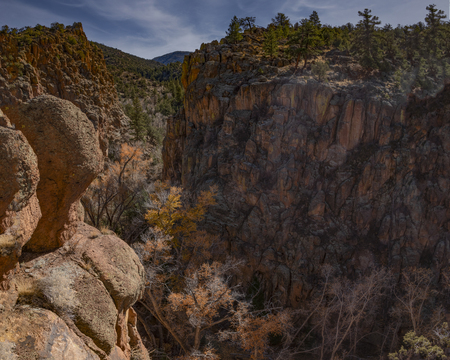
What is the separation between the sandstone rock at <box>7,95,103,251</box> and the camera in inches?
266

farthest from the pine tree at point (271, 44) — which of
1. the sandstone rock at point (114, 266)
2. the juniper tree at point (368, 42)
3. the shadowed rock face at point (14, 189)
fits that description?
the shadowed rock face at point (14, 189)

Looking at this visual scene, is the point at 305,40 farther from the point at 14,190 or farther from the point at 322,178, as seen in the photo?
the point at 14,190

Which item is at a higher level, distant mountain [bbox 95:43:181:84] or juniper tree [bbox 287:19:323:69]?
distant mountain [bbox 95:43:181:84]

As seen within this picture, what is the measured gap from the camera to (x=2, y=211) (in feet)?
17.2

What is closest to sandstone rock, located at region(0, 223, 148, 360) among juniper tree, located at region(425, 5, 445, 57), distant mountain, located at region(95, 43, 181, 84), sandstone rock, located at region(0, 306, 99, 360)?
sandstone rock, located at region(0, 306, 99, 360)

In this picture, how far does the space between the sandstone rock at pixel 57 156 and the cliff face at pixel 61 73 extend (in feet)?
70.3

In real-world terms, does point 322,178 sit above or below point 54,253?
above

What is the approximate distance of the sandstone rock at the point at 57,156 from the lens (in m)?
6.75

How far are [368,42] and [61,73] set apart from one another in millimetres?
34226

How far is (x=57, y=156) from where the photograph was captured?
6.99 meters

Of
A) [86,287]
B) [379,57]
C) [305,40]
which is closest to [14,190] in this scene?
[86,287]

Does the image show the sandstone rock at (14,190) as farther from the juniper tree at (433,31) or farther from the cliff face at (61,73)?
the juniper tree at (433,31)

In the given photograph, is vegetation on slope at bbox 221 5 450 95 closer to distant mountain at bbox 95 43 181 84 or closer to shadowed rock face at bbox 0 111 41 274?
shadowed rock face at bbox 0 111 41 274

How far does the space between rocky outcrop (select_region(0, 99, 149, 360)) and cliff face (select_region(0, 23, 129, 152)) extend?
21.6 m
